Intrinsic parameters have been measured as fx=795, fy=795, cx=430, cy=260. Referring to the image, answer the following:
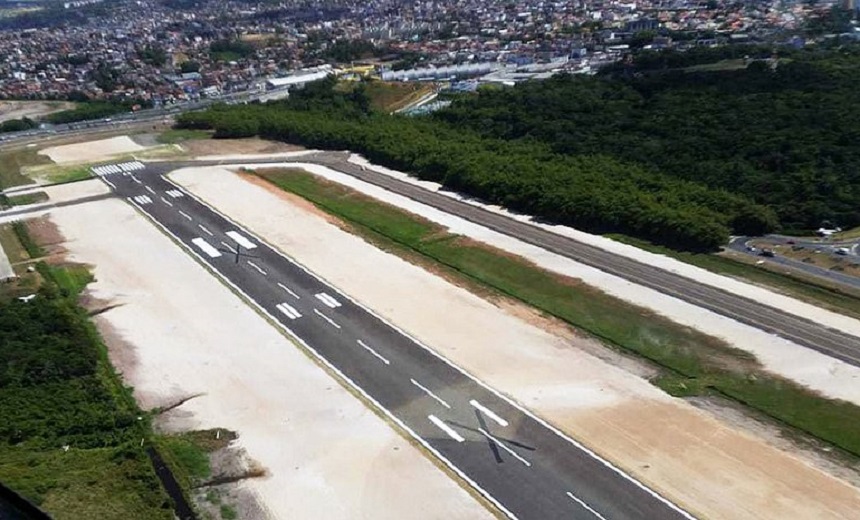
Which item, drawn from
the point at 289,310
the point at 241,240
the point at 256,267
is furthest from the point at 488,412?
the point at 241,240

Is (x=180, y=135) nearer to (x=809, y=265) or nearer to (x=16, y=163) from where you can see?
(x=16, y=163)

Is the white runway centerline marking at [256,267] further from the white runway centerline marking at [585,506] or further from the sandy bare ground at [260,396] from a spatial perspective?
the white runway centerline marking at [585,506]

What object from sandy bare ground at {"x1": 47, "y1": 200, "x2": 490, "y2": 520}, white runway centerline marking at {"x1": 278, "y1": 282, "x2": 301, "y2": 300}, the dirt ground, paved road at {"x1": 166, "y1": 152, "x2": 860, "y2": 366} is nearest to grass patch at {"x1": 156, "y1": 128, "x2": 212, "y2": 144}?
the dirt ground

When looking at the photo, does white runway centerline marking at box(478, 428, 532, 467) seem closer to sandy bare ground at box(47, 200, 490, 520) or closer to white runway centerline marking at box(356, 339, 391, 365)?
sandy bare ground at box(47, 200, 490, 520)

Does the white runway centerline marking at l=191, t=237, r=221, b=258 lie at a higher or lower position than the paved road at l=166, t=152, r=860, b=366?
lower

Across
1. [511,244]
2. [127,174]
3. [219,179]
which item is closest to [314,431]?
[511,244]

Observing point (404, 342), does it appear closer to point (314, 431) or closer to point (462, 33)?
point (314, 431)
